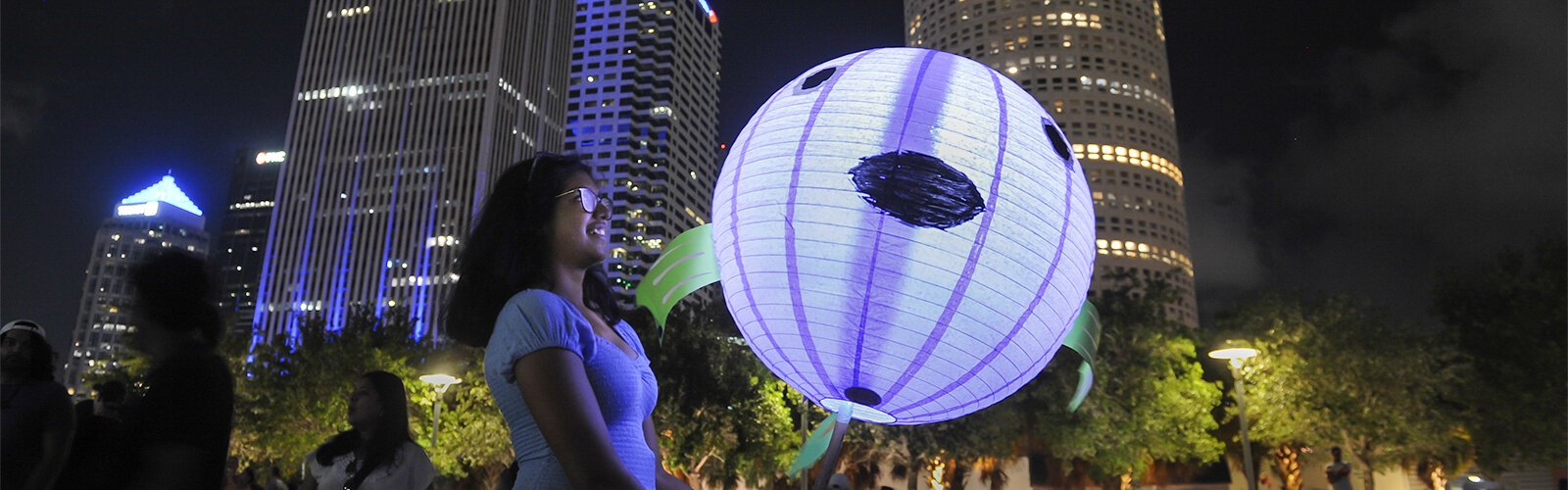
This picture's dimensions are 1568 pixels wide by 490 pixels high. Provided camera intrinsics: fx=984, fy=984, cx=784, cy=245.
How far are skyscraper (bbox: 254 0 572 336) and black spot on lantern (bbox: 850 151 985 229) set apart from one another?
86.5 m

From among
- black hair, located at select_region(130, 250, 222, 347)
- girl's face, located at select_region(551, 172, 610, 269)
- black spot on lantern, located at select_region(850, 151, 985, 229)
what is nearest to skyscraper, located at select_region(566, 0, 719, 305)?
black spot on lantern, located at select_region(850, 151, 985, 229)

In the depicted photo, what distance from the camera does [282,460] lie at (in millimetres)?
27328

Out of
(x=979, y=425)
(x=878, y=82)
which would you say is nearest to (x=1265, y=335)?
(x=979, y=425)

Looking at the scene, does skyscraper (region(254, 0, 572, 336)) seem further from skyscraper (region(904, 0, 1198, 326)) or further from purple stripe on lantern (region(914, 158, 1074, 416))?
purple stripe on lantern (region(914, 158, 1074, 416))

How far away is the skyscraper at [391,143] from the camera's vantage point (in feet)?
291

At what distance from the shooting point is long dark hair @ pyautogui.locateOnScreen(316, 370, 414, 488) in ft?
15.2

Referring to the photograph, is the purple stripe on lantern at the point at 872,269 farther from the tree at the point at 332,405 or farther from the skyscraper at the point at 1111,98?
the skyscraper at the point at 1111,98

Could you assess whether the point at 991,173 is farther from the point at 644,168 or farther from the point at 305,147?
the point at 644,168

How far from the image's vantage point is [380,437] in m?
4.69

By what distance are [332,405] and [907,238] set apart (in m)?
25.5

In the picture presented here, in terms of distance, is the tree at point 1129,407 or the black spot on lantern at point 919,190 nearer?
the black spot on lantern at point 919,190

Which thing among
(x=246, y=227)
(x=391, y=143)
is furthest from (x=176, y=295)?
(x=246, y=227)

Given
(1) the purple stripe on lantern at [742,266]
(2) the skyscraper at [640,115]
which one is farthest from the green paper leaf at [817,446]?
(2) the skyscraper at [640,115]

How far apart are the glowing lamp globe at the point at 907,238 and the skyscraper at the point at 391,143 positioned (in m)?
86.0
